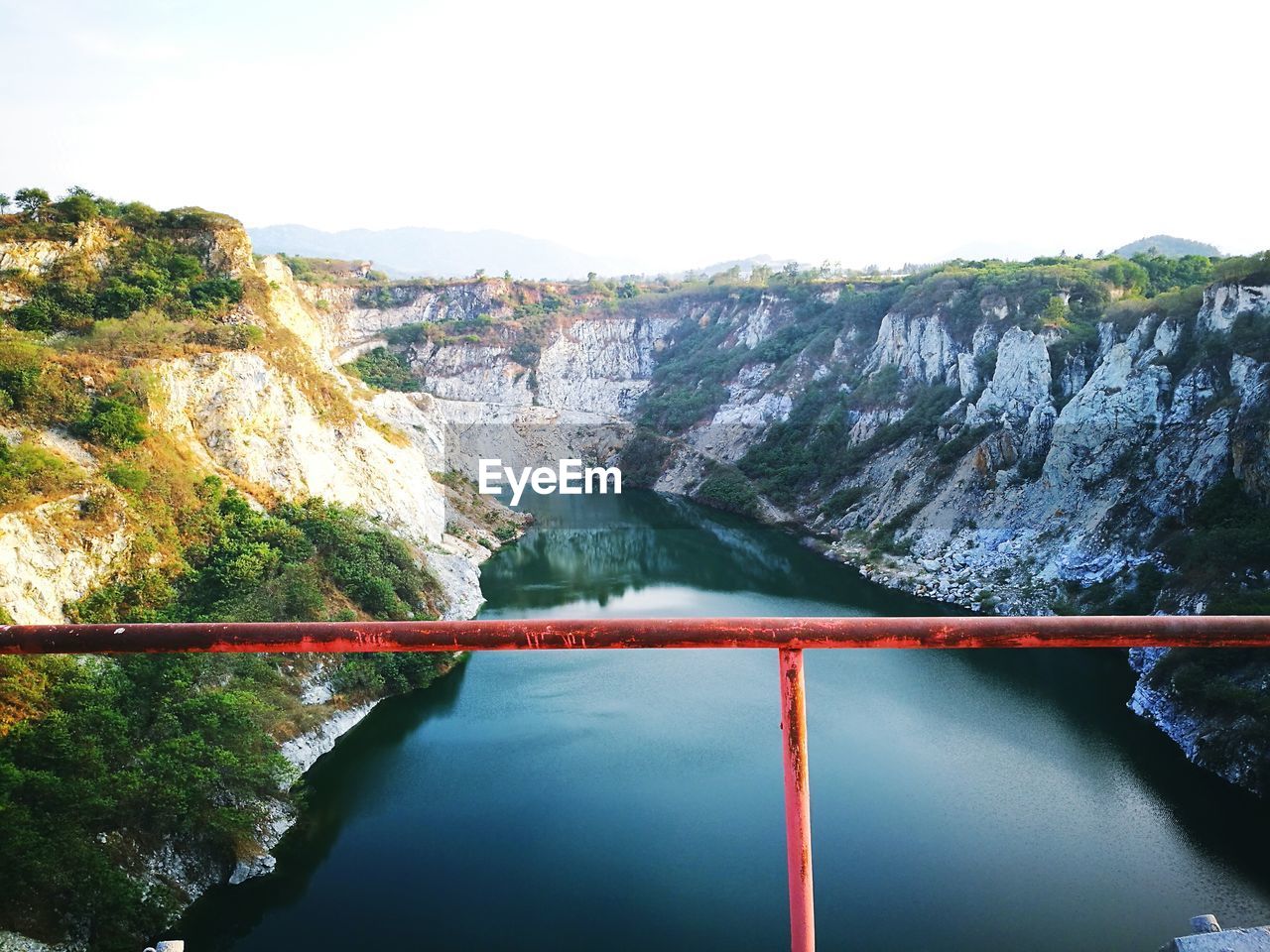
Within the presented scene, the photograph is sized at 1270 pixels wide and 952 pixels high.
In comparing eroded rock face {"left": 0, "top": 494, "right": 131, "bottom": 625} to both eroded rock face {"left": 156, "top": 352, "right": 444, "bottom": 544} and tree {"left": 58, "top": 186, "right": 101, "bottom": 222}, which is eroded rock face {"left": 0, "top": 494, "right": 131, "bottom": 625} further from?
tree {"left": 58, "top": 186, "right": 101, "bottom": 222}

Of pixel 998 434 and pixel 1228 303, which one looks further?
pixel 998 434

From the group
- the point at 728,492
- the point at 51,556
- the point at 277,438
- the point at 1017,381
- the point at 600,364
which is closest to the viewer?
the point at 51,556

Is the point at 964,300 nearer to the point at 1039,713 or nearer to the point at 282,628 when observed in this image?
the point at 1039,713

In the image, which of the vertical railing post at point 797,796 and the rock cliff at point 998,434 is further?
the rock cliff at point 998,434

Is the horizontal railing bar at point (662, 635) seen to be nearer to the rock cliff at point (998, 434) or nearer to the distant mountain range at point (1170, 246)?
the rock cliff at point (998, 434)

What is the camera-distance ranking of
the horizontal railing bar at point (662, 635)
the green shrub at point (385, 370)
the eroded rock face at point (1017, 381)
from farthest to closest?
the green shrub at point (385, 370) → the eroded rock face at point (1017, 381) → the horizontal railing bar at point (662, 635)

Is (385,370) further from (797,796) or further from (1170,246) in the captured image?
(1170,246)

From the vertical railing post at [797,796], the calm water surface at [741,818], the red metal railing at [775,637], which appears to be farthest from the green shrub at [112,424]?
the vertical railing post at [797,796]

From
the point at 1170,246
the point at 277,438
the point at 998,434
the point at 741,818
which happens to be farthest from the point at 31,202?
the point at 1170,246
